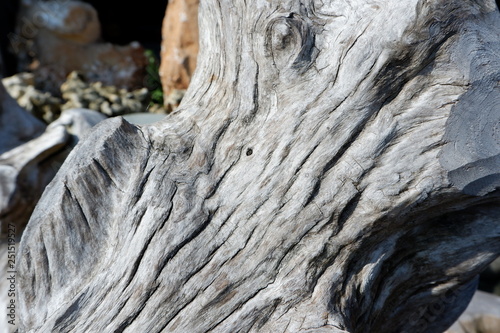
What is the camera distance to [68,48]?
6207 millimetres

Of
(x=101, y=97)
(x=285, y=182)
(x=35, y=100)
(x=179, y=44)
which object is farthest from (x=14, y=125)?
(x=285, y=182)

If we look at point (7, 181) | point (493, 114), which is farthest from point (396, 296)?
point (7, 181)

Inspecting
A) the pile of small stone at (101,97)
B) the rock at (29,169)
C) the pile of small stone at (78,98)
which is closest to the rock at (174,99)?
the pile of small stone at (78,98)

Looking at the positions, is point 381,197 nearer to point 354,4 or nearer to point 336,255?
point 336,255

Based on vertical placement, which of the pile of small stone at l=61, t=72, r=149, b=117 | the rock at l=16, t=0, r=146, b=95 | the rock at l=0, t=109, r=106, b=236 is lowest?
the rock at l=0, t=109, r=106, b=236

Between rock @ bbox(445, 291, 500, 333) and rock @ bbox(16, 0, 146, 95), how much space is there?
4.22 m

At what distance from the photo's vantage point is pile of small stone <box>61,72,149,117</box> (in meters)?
5.51

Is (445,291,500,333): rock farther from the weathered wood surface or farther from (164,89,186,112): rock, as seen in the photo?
(164,89,186,112): rock

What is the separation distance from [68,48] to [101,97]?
0.95 metres

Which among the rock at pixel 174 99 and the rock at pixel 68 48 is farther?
the rock at pixel 68 48

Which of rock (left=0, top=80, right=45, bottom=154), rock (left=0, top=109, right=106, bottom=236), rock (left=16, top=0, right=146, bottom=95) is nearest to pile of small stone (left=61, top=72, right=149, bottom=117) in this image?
rock (left=16, top=0, right=146, bottom=95)

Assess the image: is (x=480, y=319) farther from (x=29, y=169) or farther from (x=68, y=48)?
(x=68, y=48)

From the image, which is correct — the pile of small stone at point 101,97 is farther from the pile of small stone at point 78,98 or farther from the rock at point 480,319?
the rock at point 480,319

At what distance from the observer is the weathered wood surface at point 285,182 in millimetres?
1993
